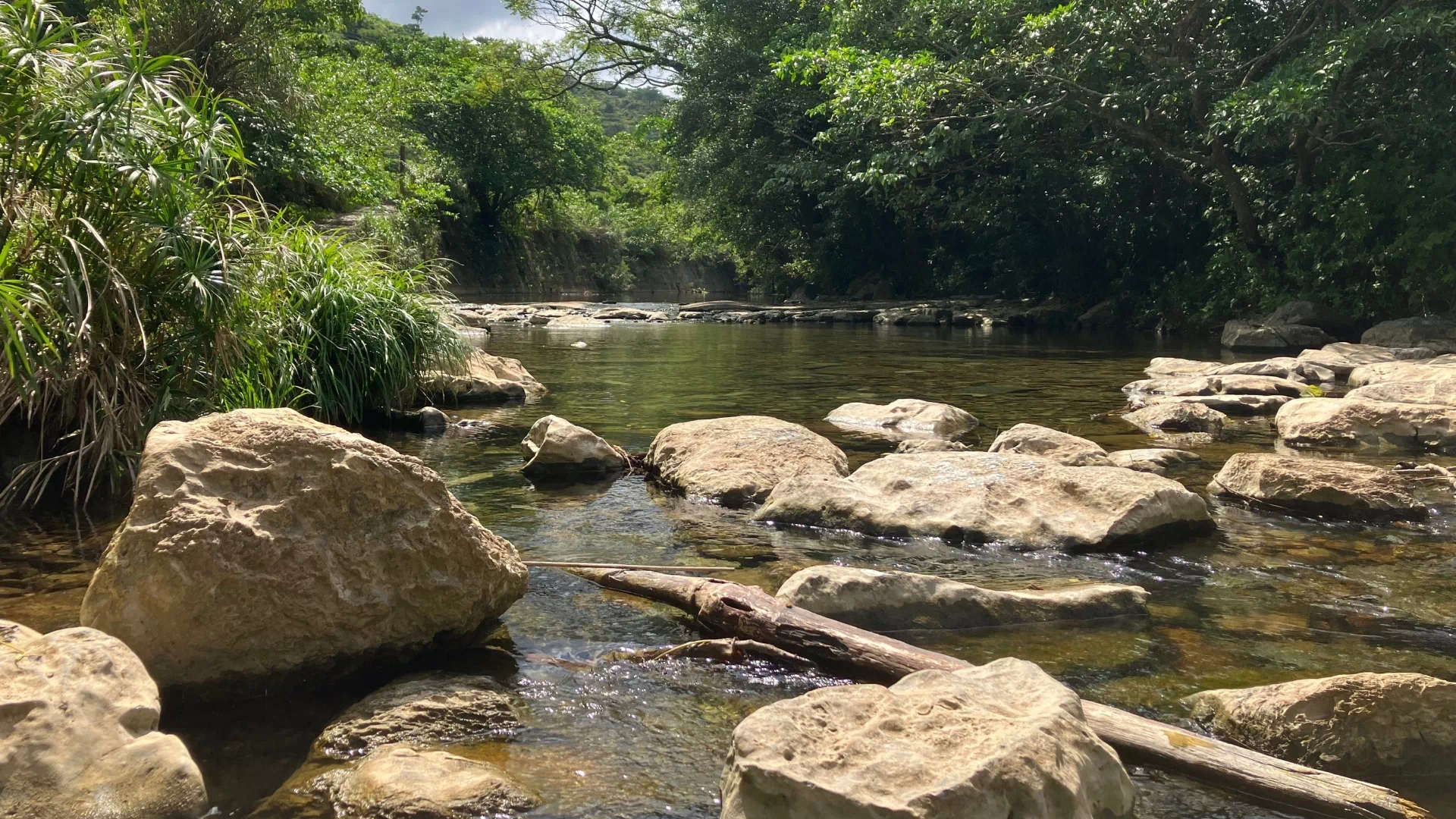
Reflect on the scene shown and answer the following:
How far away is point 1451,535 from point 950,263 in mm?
25473

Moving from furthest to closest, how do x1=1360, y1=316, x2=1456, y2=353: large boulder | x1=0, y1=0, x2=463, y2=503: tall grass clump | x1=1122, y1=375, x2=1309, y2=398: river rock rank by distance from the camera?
x1=1360, y1=316, x2=1456, y2=353: large boulder, x1=1122, y1=375, x2=1309, y2=398: river rock, x1=0, y1=0, x2=463, y2=503: tall grass clump

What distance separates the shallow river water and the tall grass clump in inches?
19.9

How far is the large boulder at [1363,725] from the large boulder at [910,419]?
4.81 m

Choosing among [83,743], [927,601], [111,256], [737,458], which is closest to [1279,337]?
[737,458]

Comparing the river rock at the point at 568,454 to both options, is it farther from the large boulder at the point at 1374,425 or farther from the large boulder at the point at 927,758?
the large boulder at the point at 1374,425

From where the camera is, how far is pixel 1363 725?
8.27 feet

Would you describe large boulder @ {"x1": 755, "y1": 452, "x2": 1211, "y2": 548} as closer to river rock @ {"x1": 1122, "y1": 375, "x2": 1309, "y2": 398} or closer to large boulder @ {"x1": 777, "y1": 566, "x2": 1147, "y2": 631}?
large boulder @ {"x1": 777, "y1": 566, "x2": 1147, "y2": 631}

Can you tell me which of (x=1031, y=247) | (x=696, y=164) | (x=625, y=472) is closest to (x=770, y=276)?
(x=696, y=164)

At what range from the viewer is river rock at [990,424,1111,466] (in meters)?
5.89

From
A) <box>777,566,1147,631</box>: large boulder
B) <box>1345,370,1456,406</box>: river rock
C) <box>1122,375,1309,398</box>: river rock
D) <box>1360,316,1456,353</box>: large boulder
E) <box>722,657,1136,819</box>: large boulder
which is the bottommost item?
<box>777,566,1147,631</box>: large boulder

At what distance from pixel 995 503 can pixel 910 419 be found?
3018 millimetres

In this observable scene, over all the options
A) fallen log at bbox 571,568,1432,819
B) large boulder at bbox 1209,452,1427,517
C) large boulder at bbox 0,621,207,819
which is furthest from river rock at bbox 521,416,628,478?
large boulder at bbox 0,621,207,819

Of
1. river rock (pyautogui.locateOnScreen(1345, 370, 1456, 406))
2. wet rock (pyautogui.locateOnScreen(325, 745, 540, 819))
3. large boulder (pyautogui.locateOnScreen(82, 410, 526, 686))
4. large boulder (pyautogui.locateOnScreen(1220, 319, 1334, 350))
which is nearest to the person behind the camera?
wet rock (pyautogui.locateOnScreen(325, 745, 540, 819))

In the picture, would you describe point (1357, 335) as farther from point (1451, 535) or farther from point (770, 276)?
point (770, 276)
